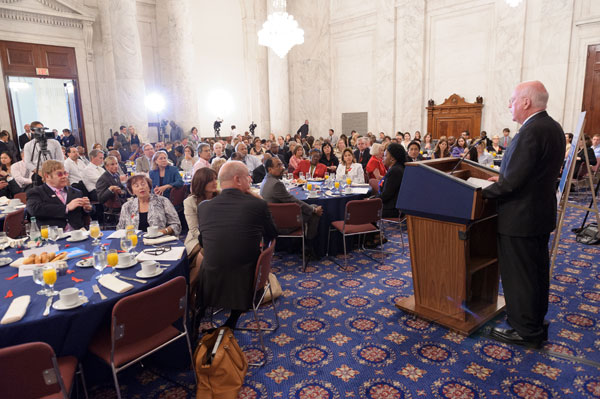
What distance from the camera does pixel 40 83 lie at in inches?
686

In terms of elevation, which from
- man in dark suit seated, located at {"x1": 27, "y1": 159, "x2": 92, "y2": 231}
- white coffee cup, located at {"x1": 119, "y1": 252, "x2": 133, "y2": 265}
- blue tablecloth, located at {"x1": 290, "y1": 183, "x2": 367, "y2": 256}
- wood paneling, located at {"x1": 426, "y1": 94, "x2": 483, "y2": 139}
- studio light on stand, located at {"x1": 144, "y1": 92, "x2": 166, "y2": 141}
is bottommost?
blue tablecloth, located at {"x1": 290, "y1": 183, "x2": 367, "y2": 256}

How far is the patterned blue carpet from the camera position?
107 inches

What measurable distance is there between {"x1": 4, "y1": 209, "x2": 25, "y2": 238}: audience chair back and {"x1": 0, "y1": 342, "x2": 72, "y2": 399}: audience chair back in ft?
10.0

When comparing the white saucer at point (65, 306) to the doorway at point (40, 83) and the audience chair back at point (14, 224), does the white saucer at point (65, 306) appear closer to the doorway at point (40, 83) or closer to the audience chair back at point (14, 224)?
the audience chair back at point (14, 224)

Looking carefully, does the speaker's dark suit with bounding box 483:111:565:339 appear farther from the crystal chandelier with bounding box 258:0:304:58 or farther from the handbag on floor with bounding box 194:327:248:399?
the crystal chandelier with bounding box 258:0:304:58

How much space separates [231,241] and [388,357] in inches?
62.2

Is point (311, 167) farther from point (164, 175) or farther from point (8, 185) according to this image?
point (8, 185)

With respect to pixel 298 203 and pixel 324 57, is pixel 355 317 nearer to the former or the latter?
pixel 298 203

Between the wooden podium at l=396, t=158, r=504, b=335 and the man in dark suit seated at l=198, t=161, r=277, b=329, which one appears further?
the wooden podium at l=396, t=158, r=504, b=335

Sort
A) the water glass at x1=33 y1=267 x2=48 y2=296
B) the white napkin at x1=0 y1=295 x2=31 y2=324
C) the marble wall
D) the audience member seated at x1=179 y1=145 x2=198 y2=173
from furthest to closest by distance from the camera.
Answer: the marble wall → the audience member seated at x1=179 y1=145 x2=198 y2=173 → the water glass at x1=33 y1=267 x2=48 y2=296 → the white napkin at x1=0 y1=295 x2=31 y2=324

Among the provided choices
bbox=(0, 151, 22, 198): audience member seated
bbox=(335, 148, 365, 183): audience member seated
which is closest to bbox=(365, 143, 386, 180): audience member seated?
bbox=(335, 148, 365, 183): audience member seated

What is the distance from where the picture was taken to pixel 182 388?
2795 mm

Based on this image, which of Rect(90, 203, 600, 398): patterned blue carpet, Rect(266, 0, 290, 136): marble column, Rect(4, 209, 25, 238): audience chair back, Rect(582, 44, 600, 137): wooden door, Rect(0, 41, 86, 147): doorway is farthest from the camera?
Rect(266, 0, 290, 136): marble column

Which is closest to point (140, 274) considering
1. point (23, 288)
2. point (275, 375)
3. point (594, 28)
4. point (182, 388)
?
point (23, 288)
